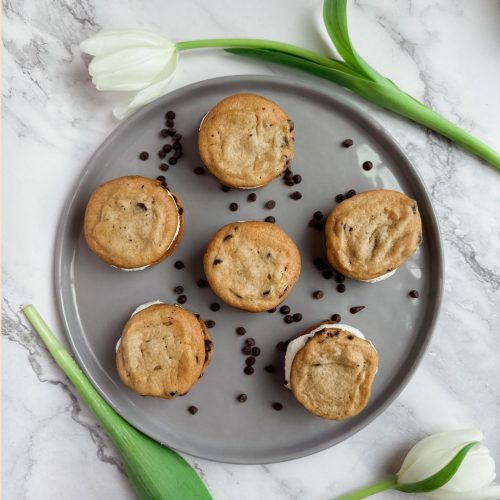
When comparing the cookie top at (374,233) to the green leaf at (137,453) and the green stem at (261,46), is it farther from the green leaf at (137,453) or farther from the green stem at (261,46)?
the green leaf at (137,453)

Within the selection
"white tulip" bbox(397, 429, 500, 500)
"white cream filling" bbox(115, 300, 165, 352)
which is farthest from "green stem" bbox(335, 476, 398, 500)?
"white cream filling" bbox(115, 300, 165, 352)

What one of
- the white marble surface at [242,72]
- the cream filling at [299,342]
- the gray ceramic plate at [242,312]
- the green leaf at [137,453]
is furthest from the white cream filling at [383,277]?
the green leaf at [137,453]

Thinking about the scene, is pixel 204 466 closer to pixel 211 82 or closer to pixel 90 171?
pixel 90 171

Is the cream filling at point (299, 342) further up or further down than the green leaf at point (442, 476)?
further up

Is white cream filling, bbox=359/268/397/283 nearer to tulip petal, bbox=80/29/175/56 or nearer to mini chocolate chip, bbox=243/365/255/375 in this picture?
mini chocolate chip, bbox=243/365/255/375

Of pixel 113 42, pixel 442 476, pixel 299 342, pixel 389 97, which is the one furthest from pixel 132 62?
pixel 442 476

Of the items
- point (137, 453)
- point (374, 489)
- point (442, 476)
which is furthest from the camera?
point (374, 489)

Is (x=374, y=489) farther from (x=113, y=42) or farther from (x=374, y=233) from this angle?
(x=113, y=42)
